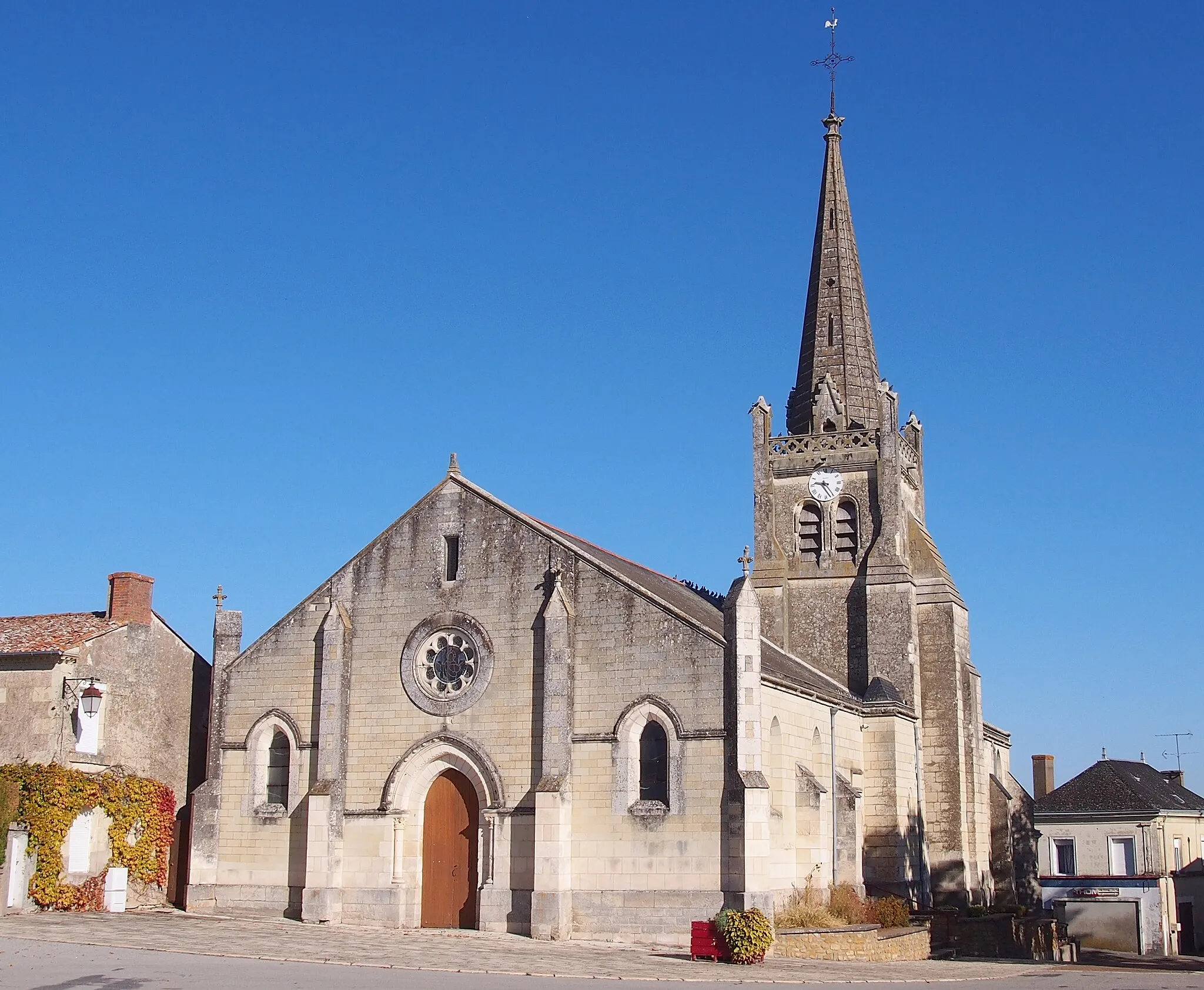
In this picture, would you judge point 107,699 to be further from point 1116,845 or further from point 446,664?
point 1116,845

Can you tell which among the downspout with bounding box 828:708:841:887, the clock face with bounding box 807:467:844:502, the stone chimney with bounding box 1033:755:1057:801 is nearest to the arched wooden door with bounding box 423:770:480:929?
the downspout with bounding box 828:708:841:887

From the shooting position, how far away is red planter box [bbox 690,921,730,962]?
22516 mm

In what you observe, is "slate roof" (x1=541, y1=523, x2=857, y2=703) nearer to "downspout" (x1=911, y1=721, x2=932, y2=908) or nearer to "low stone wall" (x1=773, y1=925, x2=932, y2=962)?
"downspout" (x1=911, y1=721, x2=932, y2=908)

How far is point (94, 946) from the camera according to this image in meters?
21.2

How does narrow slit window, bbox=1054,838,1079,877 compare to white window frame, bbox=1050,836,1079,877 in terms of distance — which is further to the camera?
narrow slit window, bbox=1054,838,1079,877

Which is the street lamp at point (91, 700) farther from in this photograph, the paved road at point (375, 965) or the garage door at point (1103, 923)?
the garage door at point (1103, 923)

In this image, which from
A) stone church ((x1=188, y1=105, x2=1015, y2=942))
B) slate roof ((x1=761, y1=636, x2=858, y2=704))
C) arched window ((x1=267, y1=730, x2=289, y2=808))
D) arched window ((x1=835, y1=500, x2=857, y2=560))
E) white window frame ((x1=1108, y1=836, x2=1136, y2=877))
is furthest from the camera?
white window frame ((x1=1108, y1=836, x2=1136, y2=877))

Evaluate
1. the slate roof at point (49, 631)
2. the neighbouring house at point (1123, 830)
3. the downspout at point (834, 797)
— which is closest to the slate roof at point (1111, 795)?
the neighbouring house at point (1123, 830)

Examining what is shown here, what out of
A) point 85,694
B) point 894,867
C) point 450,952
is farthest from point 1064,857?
point 85,694

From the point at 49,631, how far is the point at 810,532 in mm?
18749

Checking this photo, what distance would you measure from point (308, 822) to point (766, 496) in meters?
15.2

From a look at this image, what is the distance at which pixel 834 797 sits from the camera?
29438 mm

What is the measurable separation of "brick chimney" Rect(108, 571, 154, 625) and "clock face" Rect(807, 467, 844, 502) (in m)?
17.0

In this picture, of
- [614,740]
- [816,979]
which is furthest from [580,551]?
[816,979]
